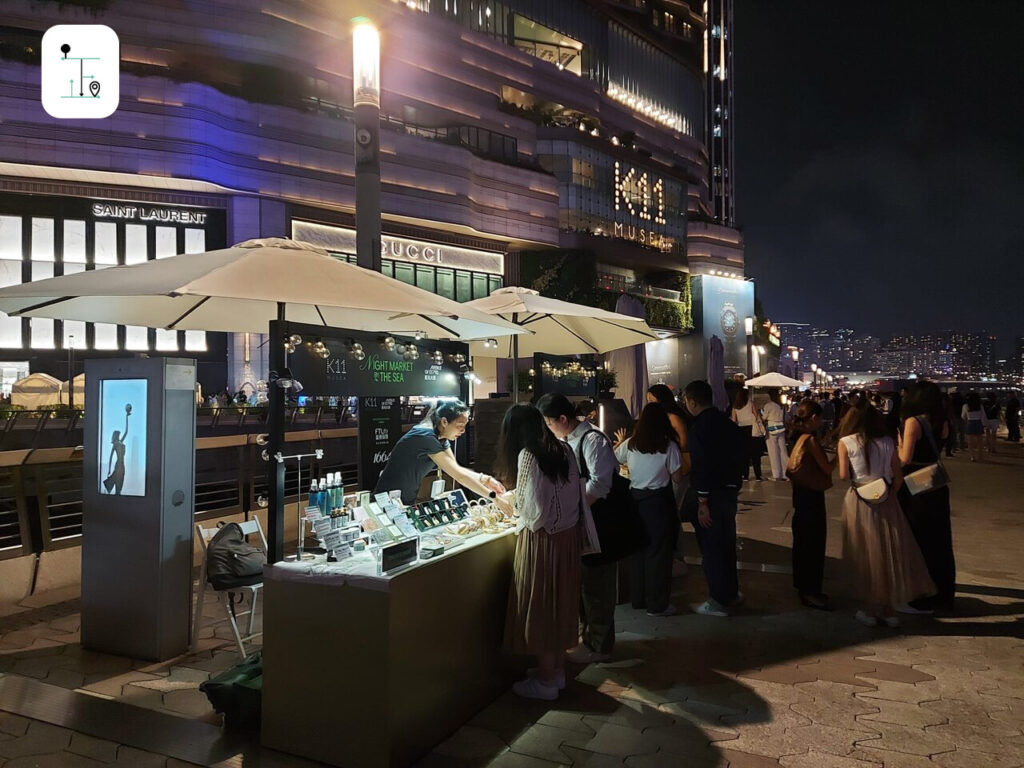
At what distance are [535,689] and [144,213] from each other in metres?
24.7

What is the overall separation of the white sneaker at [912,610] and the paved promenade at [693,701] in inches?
4.0

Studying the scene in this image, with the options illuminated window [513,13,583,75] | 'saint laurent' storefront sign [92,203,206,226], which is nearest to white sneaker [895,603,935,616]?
'saint laurent' storefront sign [92,203,206,226]

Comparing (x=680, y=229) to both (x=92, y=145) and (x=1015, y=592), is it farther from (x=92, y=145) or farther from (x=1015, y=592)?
(x=1015, y=592)

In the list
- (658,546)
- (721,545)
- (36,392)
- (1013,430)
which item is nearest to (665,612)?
(658,546)

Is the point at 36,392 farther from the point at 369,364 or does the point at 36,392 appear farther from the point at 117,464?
the point at 369,364

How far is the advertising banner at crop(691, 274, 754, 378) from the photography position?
147ft

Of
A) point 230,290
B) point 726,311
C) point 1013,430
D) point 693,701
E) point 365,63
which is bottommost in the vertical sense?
point 693,701

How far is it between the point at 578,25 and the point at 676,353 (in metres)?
21.7

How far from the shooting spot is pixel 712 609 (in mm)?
5629

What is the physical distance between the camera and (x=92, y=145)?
68.9 ft

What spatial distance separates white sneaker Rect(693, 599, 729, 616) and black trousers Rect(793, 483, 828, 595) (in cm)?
85

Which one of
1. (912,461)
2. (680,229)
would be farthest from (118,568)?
(680,229)

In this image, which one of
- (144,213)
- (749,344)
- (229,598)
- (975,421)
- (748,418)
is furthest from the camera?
(749,344)

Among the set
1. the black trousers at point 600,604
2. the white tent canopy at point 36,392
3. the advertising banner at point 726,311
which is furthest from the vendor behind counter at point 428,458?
the advertising banner at point 726,311
